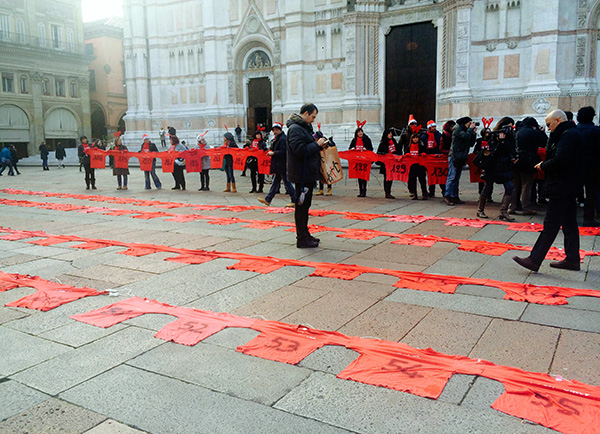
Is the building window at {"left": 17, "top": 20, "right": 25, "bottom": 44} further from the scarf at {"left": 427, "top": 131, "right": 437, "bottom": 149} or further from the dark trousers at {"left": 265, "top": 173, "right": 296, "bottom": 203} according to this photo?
the scarf at {"left": 427, "top": 131, "right": 437, "bottom": 149}

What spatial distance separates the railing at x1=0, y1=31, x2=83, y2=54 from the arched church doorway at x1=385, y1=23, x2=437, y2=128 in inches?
1257

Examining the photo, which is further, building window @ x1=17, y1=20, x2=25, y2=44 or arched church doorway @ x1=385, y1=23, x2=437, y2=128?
building window @ x1=17, y1=20, x2=25, y2=44

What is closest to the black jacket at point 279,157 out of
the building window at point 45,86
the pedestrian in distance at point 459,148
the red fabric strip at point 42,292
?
the pedestrian in distance at point 459,148

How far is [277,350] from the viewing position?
3725mm

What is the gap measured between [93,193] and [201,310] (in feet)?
39.6

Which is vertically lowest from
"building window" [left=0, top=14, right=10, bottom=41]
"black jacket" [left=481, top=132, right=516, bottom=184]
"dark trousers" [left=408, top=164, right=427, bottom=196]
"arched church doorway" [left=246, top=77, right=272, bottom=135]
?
"dark trousers" [left=408, top=164, right=427, bottom=196]

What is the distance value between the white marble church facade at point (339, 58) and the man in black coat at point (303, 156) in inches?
657

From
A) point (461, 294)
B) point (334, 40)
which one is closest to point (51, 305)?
point (461, 294)

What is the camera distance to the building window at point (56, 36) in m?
44.6

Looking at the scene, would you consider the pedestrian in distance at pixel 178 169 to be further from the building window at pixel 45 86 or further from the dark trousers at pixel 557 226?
the building window at pixel 45 86

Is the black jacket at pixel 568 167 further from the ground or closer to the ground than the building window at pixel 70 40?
closer to the ground

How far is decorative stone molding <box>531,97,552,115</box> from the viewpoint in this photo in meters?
20.4

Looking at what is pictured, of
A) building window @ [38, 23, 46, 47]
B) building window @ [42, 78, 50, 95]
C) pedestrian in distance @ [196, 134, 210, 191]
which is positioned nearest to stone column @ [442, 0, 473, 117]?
pedestrian in distance @ [196, 134, 210, 191]

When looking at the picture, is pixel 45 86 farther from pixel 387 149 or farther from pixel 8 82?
pixel 387 149
